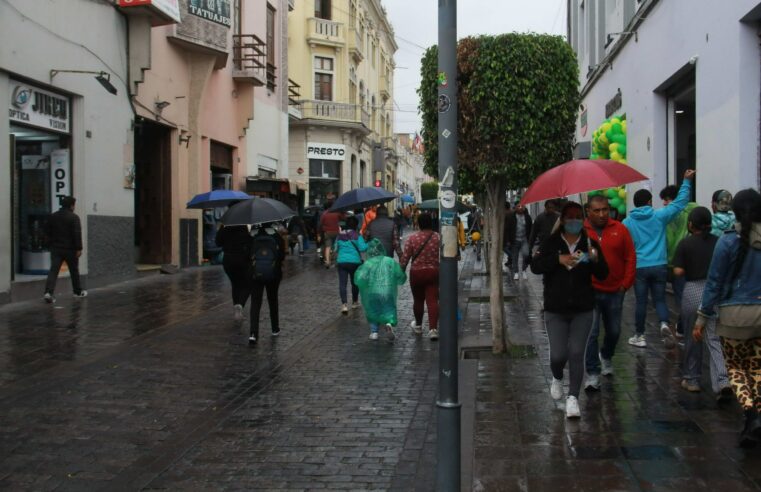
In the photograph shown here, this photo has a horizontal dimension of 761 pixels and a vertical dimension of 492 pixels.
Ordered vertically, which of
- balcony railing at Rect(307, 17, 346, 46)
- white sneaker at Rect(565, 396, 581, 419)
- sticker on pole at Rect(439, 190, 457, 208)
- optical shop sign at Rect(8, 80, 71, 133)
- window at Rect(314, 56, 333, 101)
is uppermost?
balcony railing at Rect(307, 17, 346, 46)

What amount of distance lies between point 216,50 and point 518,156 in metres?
13.4

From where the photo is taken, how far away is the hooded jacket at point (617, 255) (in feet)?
22.2

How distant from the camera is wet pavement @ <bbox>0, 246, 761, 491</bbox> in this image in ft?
16.0

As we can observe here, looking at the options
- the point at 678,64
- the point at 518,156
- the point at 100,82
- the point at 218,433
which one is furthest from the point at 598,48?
the point at 218,433

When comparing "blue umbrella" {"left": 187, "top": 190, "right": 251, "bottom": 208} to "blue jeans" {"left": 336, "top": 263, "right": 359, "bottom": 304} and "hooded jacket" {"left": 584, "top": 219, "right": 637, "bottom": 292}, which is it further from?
"hooded jacket" {"left": 584, "top": 219, "right": 637, "bottom": 292}

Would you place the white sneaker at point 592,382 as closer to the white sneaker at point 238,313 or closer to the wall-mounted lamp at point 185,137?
the white sneaker at point 238,313

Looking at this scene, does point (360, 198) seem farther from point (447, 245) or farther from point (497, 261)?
point (447, 245)

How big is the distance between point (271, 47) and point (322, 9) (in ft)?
45.5

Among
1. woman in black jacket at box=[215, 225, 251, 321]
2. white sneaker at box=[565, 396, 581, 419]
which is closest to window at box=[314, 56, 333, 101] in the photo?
woman in black jacket at box=[215, 225, 251, 321]

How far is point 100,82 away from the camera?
1473cm

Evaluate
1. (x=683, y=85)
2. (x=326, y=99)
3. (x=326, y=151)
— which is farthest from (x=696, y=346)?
(x=326, y=99)

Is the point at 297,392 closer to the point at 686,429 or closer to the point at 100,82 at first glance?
the point at 686,429

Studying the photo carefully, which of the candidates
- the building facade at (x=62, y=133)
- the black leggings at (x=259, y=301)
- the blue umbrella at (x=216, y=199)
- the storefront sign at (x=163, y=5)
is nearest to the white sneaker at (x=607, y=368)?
the black leggings at (x=259, y=301)

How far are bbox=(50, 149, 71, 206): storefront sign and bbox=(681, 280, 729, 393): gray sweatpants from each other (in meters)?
11.8
